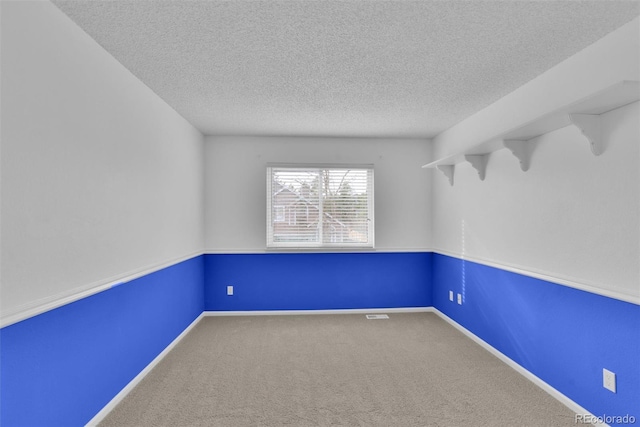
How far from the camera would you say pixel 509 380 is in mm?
2910

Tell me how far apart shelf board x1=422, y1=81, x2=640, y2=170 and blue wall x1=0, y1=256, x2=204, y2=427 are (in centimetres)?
310

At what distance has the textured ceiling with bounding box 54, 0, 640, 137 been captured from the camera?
6.26 feet

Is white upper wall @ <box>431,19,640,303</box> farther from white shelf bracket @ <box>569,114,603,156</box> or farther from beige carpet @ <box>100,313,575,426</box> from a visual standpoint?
beige carpet @ <box>100,313,575,426</box>

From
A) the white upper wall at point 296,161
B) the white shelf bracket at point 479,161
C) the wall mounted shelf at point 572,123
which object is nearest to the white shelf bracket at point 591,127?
the wall mounted shelf at point 572,123

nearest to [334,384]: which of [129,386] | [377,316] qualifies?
[129,386]

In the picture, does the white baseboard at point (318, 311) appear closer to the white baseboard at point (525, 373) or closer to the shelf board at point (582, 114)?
the white baseboard at point (525, 373)

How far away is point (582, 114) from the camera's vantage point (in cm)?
220

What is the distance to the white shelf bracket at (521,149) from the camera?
9.64ft

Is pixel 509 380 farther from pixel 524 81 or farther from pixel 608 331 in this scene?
pixel 524 81

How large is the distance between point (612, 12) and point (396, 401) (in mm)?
2746

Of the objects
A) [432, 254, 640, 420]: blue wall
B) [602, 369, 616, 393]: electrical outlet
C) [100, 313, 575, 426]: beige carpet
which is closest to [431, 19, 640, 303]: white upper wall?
[432, 254, 640, 420]: blue wall

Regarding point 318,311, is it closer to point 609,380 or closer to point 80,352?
point 80,352

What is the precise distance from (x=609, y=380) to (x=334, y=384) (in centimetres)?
183

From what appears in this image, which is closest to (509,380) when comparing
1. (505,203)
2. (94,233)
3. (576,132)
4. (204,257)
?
(505,203)
